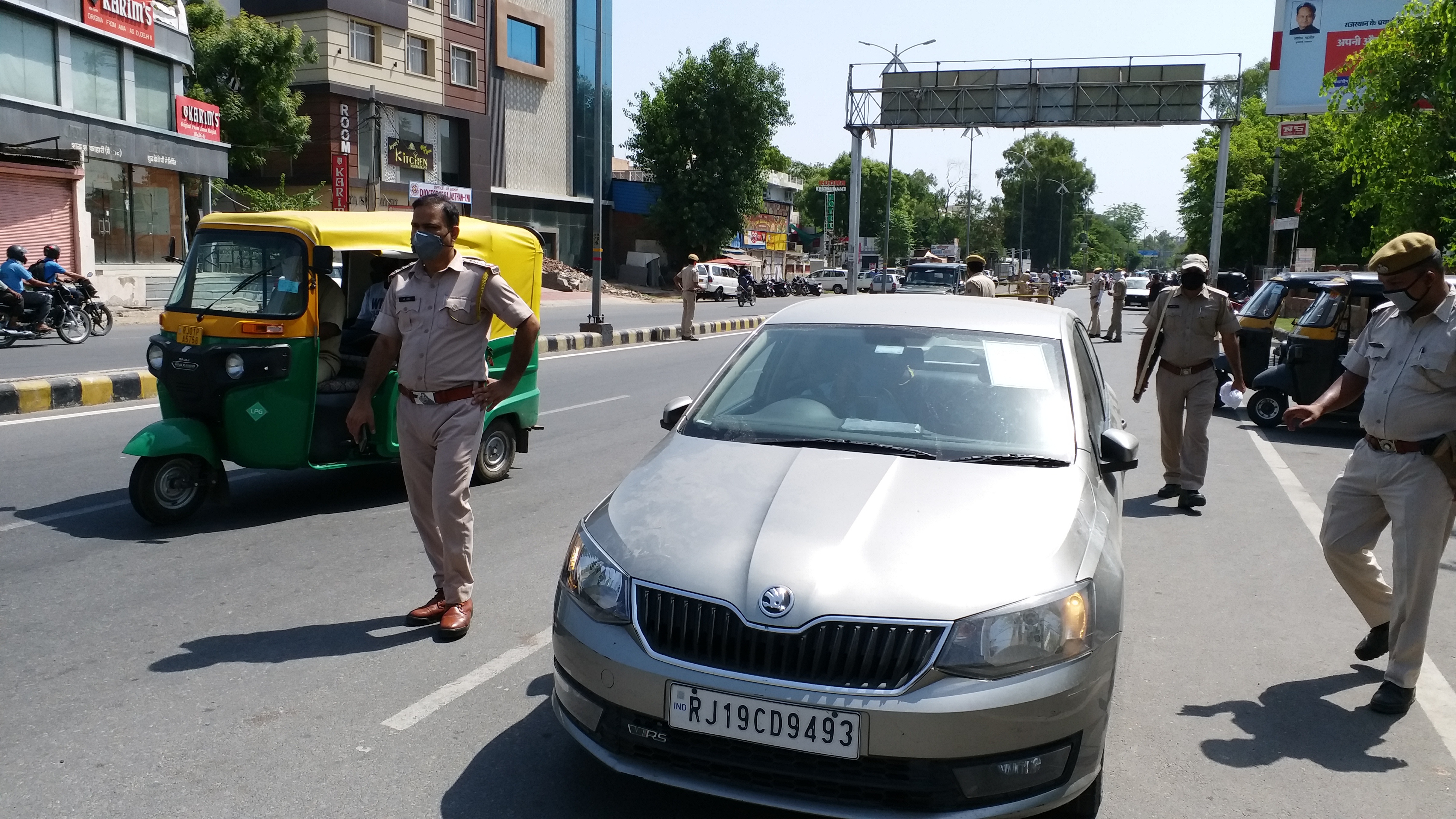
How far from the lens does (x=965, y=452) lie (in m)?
3.80

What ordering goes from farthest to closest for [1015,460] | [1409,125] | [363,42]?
[363,42]
[1409,125]
[1015,460]

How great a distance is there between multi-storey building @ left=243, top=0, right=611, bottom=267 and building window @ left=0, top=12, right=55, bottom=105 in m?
12.3

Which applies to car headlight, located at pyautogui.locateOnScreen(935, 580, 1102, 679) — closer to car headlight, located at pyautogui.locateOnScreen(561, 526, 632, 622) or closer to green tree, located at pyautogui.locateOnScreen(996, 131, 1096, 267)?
car headlight, located at pyautogui.locateOnScreen(561, 526, 632, 622)

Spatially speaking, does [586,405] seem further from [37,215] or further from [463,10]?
[463,10]

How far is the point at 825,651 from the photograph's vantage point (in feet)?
9.39

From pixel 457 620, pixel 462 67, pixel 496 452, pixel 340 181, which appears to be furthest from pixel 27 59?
pixel 457 620

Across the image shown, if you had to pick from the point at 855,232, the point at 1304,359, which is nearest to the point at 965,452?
the point at 1304,359

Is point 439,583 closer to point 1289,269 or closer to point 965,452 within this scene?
point 965,452

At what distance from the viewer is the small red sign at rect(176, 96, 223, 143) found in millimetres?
29484

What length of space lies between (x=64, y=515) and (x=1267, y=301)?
13.2 metres

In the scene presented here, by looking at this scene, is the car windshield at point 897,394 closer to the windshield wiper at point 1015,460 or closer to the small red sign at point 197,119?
the windshield wiper at point 1015,460

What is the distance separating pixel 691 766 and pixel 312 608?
9.16 ft

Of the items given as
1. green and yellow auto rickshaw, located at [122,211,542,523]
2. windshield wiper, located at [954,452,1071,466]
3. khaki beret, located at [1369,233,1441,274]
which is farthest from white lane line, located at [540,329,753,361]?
windshield wiper, located at [954,452,1071,466]

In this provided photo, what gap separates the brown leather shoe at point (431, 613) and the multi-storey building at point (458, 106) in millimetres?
34808
